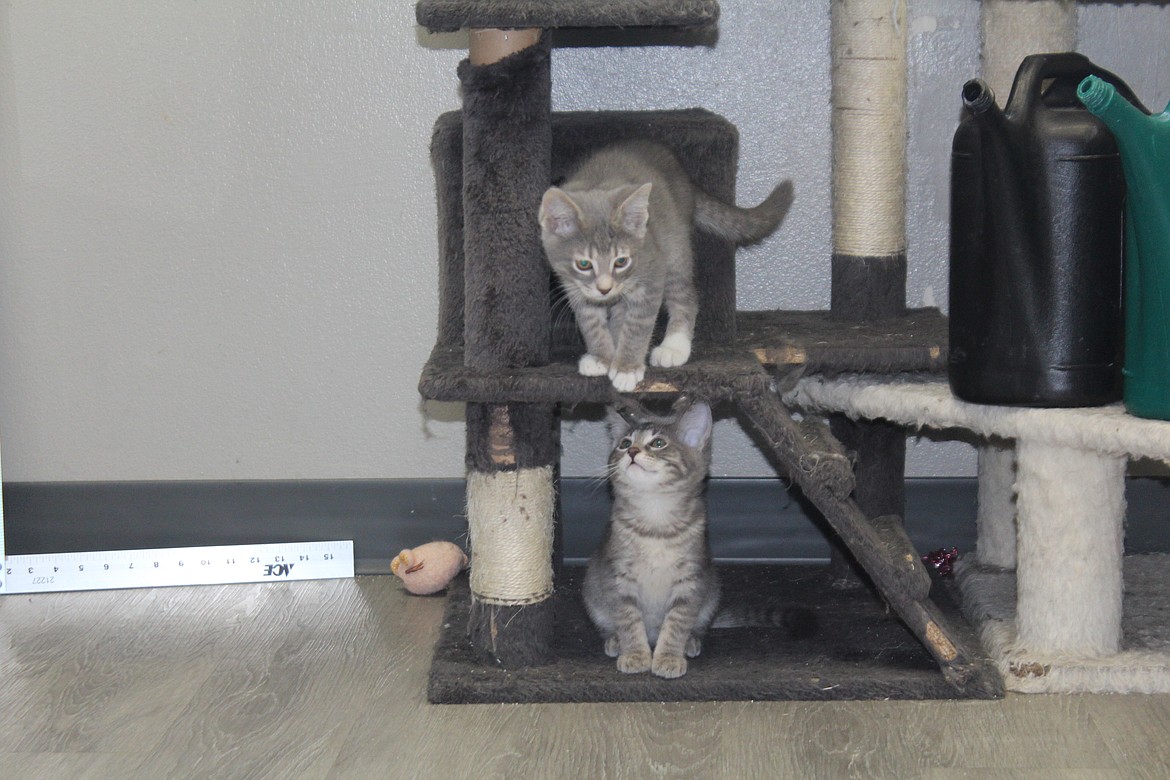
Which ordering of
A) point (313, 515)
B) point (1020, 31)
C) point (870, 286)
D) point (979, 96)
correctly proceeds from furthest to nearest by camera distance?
point (313, 515) → point (870, 286) → point (1020, 31) → point (979, 96)

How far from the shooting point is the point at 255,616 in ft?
7.91

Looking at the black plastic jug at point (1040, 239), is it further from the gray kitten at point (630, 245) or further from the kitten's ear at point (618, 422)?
the kitten's ear at point (618, 422)

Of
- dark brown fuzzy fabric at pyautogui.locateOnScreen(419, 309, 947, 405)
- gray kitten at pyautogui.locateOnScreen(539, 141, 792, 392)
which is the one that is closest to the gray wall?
dark brown fuzzy fabric at pyautogui.locateOnScreen(419, 309, 947, 405)

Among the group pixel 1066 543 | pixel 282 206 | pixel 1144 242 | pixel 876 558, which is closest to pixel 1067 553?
pixel 1066 543

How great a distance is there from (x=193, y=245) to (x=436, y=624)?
3.14 feet

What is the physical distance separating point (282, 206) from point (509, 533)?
3.24 ft

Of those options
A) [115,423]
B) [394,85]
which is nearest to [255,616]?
[115,423]

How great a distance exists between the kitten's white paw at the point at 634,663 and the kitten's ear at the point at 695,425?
0.37 m

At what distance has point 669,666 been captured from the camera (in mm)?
2002

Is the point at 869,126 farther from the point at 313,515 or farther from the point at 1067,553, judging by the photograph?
the point at 313,515

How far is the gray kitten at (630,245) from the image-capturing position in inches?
77.6

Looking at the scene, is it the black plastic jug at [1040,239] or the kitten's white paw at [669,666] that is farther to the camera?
the kitten's white paw at [669,666]

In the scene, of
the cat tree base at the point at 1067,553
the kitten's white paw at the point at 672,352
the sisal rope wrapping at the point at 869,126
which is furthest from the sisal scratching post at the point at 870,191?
the kitten's white paw at the point at 672,352

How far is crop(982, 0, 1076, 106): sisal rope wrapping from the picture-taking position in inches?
91.0
